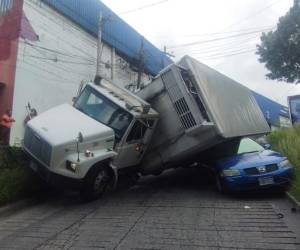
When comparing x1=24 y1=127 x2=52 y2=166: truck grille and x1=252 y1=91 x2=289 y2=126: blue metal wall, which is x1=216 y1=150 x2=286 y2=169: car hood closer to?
x1=24 y1=127 x2=52 y2=166: truck grille

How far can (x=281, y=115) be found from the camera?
57688mm

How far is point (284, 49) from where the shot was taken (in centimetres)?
2716

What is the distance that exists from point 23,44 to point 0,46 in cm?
98

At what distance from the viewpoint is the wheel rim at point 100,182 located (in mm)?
8719

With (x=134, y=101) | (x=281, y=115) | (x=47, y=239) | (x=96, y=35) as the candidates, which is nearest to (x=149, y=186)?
(x=134, y=101)

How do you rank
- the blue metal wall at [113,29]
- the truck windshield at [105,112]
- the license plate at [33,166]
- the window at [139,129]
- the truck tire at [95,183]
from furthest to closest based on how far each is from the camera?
the blue metal wall at [113,29], the window at [139,129], the truck windshield at [105,112], the license plate at [33,166], the truck tire at [95,183]

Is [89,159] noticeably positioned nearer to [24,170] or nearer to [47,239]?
[24,170]

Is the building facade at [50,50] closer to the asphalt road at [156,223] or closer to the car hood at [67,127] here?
the car hood at [67,127]

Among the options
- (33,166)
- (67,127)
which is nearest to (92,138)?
(67,127)

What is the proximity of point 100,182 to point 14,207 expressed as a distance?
1831 mm

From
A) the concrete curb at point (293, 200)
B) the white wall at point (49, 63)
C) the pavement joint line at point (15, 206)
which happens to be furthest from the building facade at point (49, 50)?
the concrete curb at point (293, 200)

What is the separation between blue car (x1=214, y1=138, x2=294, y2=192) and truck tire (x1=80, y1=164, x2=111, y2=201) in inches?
102

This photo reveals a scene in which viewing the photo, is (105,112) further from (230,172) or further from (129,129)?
(230,172)

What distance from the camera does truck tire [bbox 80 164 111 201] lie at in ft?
27.9
